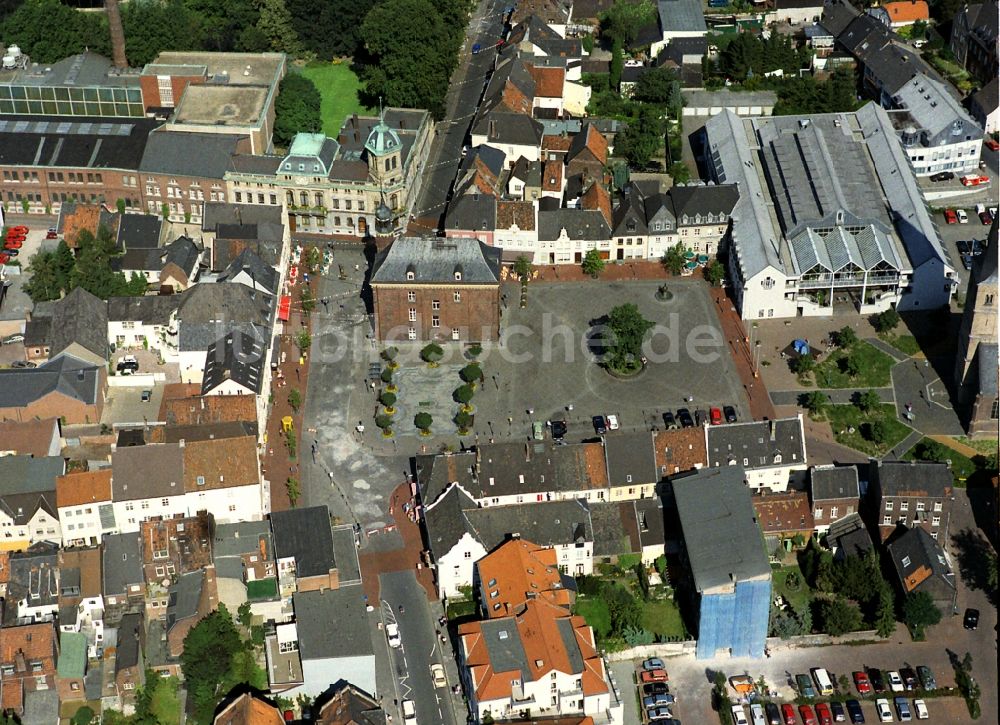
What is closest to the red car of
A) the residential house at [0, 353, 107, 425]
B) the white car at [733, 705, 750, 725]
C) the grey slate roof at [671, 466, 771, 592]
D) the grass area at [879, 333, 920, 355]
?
the white car at [733, 705, 750, 725]

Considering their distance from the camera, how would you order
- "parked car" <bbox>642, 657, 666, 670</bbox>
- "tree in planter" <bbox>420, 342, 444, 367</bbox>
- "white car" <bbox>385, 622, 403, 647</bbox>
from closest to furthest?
"parked car" <bbox>642, 657, 666, 670</bbox> < "white car" <bbox>385, 622, 403, 647</bbox> < "tree in planter" <bbox>420, 342, 444, 367</bbox>

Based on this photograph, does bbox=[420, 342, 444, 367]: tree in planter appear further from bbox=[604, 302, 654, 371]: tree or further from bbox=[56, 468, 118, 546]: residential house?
bbox=[56, 468, 118, 546]: residential house

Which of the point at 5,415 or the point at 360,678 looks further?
the point at 5,415

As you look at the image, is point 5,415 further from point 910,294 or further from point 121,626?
point 910,294

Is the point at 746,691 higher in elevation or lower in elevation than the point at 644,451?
lower

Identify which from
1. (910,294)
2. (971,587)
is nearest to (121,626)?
(971,587)

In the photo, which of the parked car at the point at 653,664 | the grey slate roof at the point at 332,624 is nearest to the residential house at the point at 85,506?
the grey slate roof at the point at 332,624

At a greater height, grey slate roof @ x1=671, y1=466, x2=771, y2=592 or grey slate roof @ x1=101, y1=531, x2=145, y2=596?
grey slate roof @ x1=671, y1=466, x2=771, y2=592
